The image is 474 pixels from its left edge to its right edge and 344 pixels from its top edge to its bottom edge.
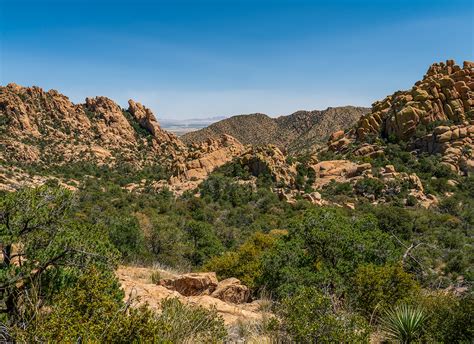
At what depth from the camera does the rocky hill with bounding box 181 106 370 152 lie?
91.6 meters

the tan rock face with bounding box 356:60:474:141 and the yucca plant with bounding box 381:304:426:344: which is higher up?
the tan rock face with bounding box 356:60:474:141

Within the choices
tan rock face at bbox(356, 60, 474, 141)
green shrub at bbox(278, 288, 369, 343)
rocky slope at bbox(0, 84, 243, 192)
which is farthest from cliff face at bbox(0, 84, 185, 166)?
green shrub at bbox(278, 288, 369, 343)

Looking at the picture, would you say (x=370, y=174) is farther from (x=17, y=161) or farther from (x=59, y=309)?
(x=17, y=161)

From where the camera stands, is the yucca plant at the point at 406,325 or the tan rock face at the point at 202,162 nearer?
the yucca plant at the point at 406,325

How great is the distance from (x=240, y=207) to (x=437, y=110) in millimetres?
33250

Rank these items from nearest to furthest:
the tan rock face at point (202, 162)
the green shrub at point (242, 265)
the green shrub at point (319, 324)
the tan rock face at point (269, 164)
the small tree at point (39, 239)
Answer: the green shrub at point (319, 324)
the small tree at point (39, 239)
the green shrub at point (242, 265)
the tan rock face at point (269, 164)
the tan rock face at point (202, 162)

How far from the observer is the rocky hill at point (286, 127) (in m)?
91.6

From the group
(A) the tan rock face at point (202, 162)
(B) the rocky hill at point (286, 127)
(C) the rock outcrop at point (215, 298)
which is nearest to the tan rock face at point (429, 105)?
(A) the tan rock face at point (202, 162)

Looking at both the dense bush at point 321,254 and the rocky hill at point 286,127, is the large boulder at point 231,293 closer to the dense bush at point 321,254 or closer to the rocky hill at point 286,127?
the dense bush at point 321,254

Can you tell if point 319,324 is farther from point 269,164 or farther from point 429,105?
point 429,105

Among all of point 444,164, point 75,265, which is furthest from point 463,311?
point 444,164

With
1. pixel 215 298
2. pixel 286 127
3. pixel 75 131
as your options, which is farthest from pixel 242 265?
pixel 286 127

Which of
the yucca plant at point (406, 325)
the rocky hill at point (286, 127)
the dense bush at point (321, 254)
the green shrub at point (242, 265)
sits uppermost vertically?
the rocky hill at point (286, 127)

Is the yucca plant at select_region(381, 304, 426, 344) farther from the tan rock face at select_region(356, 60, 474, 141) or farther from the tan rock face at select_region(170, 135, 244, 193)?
the tan rock face at select_region(356, 60, 474, 141)
